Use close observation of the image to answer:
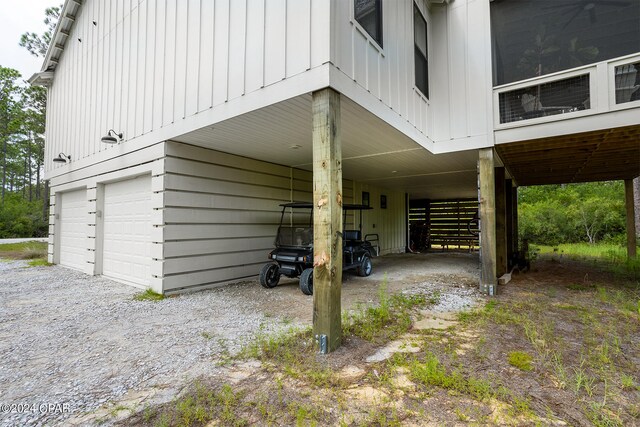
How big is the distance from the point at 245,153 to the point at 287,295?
278cm

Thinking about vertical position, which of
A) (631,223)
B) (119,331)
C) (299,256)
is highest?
(631,223)

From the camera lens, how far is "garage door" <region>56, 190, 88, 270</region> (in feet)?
24.8

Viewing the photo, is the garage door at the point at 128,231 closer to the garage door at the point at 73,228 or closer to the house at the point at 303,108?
the house at the point at 303,108

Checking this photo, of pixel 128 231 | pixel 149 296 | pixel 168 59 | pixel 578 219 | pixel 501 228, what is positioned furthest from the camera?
pixel 578 219

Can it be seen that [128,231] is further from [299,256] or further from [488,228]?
[488,228]

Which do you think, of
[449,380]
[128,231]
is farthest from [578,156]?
[128,231]

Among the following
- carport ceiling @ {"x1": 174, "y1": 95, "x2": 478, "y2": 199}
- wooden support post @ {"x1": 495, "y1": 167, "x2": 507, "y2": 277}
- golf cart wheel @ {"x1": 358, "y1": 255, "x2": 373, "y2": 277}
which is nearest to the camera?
carport ceiling @ {"x1": 174, "y1": 95, "x2": 478, "y2": 199}

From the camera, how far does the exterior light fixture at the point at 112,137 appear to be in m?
5.82

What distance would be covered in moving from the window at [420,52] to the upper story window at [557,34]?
107 centimetres

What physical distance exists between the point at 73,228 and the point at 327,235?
8.51m

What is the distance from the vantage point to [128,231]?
5996 millimetres

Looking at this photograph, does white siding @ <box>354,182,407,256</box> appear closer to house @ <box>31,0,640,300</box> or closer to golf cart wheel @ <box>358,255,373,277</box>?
house @ <box>31,0,640,300</box>

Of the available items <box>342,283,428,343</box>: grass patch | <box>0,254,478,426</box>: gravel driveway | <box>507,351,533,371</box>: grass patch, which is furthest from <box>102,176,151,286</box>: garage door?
<box>507,351,533,371</box>: grass patch

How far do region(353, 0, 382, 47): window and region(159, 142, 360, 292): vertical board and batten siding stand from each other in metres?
3.30
